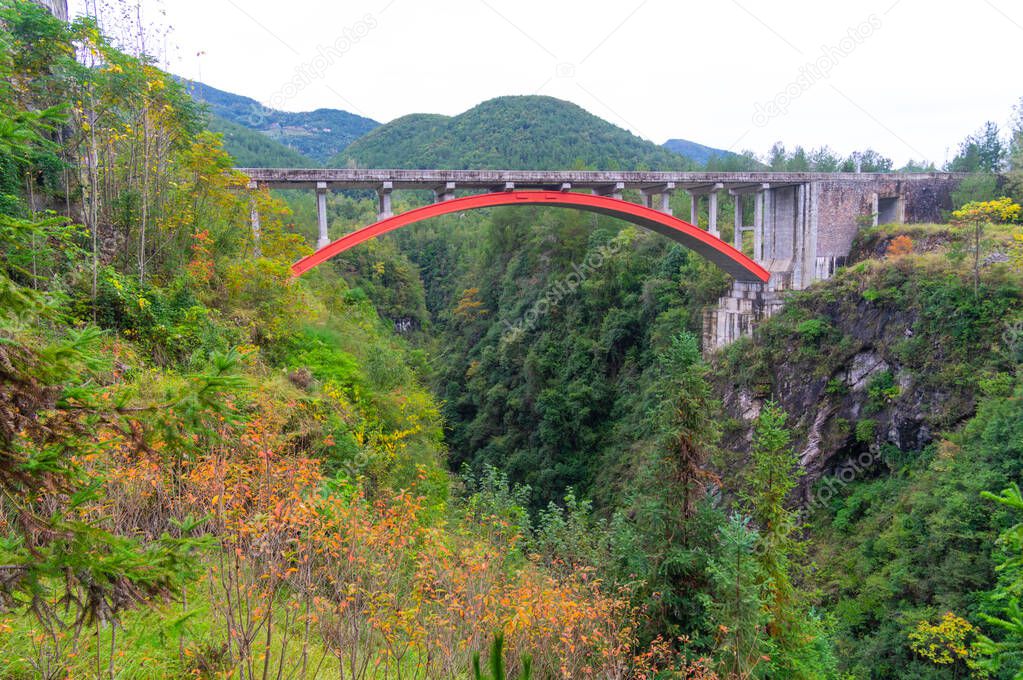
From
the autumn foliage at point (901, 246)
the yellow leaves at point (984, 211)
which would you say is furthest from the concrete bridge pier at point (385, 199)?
the autumn foliage at point (901, 246)

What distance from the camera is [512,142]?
198 ft

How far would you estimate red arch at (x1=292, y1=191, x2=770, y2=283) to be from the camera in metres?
13.7

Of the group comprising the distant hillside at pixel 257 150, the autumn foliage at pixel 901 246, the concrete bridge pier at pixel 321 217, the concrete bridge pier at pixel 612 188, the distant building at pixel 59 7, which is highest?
the distant hillside at pixel 257 150

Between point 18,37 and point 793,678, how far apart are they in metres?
13.2

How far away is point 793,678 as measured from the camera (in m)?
7.16

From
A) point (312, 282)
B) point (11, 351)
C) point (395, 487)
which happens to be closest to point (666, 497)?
point (395, 487)

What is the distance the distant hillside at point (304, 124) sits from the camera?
9912 centimetres

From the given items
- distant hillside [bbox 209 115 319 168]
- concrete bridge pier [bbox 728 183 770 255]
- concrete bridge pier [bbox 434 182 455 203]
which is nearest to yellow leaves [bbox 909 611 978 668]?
concrete bridge pier [bbox 728 183 770 255]

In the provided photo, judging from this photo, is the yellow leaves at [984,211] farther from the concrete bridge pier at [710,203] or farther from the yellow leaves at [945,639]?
the yellow leaves at [945,639]

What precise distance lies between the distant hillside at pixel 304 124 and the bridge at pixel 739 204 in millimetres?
85147

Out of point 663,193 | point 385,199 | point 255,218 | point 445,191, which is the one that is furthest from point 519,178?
point 255,218

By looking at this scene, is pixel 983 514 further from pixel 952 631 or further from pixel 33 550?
pixel 33 550

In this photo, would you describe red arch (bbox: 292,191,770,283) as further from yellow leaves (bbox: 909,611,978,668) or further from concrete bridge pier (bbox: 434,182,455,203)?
→ yellow leaves (bbox: 909,611,978,668)

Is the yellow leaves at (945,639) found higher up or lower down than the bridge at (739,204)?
lower down
